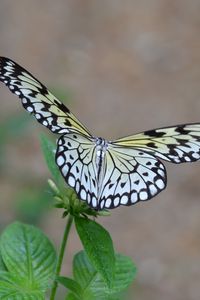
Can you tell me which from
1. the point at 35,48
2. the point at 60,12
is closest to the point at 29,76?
the point at 35,48

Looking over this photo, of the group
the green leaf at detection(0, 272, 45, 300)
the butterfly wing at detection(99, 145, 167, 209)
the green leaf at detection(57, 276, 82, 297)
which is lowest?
the green leaf at detection(0, 272, 45, 300)

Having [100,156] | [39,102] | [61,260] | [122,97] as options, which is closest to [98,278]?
[61,260]

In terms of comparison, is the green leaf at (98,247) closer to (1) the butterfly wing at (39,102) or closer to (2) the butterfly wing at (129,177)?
(2) the butterfly wing at (129,177)

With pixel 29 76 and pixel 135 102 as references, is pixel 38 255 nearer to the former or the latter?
pixel 29 76

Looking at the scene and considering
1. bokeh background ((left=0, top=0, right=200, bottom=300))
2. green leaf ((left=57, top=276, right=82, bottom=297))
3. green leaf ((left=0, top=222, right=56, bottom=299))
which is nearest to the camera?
green leaf ((left=57, top=276, right=82, bottom=297))

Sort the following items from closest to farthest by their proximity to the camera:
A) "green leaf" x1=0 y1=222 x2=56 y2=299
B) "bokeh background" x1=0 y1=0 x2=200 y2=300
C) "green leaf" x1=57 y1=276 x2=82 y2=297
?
"green leaf" x1=57 y1=276 x2=82 y2=297 → "green leaf" x1=0 y1=222 x2=56 y2=299 → "bokeh background" x1=0 y1=0 x2=200 y2=300

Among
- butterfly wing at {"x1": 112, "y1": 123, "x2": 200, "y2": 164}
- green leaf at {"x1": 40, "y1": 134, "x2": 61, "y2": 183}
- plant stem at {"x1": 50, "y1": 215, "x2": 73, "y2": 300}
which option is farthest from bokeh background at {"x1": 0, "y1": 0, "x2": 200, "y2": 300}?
plant stem at {"x1": 50, "y1": 215, "x2": 73, "y2": 300}

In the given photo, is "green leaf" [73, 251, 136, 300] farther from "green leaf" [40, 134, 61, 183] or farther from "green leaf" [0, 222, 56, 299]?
"green leaf" [40, 134, 61, 183]
